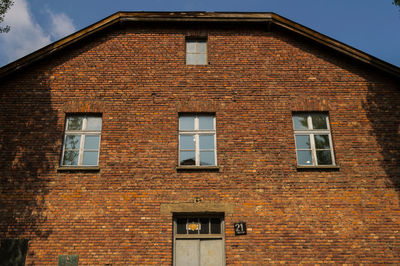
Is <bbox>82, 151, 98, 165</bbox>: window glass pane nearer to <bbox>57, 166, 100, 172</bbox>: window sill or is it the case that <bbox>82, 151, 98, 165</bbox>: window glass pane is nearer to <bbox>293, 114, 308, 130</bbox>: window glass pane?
<bbox>57, 166, 100, 172</bbox>: window sill

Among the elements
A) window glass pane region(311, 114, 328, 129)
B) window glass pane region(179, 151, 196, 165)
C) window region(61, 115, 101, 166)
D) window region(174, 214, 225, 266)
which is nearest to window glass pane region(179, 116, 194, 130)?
window glass pane region(179, 151, 196, 165)

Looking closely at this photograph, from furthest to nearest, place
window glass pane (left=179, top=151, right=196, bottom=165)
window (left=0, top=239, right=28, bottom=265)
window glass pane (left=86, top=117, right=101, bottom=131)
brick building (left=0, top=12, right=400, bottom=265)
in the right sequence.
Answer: window glass pane (left=86, top=117, right=101, bottom=131)
window glass pane (left=179, top=151, right=196, bottom=165)
brick building (left=0, top=12, right=400, bottom=265)
window (left=0, top=239, right=28, bottom=265)

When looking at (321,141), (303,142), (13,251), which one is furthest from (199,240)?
(13,251)

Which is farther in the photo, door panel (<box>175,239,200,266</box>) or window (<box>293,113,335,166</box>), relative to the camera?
window (<box>293,113,335,166</box>)

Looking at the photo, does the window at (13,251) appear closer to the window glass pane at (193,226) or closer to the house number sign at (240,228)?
the window glass pane at (193,226)

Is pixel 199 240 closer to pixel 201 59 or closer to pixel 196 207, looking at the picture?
pixel 196 207

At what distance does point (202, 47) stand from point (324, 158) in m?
5.35

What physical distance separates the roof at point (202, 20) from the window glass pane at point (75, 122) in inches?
92.6

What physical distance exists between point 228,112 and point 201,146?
1348mm

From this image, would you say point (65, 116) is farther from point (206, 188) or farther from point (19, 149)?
point (206, 188)

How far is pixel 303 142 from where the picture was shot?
945cm

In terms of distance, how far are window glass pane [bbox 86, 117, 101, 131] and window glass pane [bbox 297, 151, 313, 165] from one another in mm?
6006

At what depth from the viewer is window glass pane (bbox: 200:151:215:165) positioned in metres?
9.19

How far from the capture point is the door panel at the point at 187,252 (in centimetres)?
829
